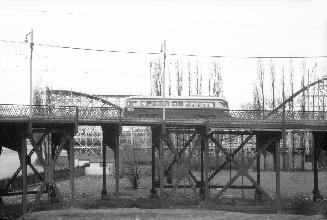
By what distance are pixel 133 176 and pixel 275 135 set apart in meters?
16.1

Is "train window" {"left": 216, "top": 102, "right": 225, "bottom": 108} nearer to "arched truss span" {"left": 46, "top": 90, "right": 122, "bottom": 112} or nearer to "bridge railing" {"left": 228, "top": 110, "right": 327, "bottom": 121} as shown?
"bridge railing" {"left": 228, "top": 110, "right": 327, "bottom": 121}

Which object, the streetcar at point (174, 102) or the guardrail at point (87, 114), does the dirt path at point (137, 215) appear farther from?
the streetcar at point (174, 102)

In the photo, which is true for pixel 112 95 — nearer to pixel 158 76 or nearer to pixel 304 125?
pixel 158 76

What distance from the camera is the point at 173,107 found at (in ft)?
102

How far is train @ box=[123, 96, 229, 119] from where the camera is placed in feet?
101

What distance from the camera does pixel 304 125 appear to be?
2522 cm

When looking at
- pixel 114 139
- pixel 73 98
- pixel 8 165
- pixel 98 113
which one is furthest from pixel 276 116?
pixel 8 165

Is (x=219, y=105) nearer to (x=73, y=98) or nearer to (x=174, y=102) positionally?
(x=174, y=102)

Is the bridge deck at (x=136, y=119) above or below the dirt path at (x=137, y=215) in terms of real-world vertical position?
above

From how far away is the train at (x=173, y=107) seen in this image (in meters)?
30.8

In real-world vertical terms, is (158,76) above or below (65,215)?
above

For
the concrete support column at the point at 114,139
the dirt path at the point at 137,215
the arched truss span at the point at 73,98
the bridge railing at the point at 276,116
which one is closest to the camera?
the dirt path at the point at 137,215

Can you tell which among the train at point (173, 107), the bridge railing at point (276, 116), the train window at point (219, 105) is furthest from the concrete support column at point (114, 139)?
the train window at point (219, 105)

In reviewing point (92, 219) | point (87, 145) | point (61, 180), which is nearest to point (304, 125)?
point (92, 219)
